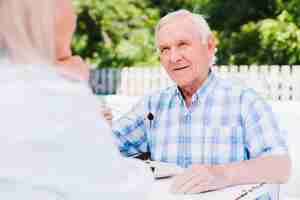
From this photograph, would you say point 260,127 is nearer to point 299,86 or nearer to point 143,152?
point 143,152

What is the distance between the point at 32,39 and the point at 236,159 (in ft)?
4.18

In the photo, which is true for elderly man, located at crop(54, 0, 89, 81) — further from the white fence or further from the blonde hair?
the white fence

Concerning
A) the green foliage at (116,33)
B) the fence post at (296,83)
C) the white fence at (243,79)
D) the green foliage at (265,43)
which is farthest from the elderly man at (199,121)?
the green foliage at (116,33)

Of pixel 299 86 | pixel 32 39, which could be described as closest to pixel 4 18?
pixel 32 39

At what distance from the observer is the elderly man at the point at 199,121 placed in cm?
178

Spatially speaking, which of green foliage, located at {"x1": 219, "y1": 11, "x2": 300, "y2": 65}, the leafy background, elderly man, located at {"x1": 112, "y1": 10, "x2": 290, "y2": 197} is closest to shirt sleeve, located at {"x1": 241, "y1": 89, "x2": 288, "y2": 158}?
A: elderly man, located at {"x1": 112, "y1": 10, "x2": 290, "y2": 197}

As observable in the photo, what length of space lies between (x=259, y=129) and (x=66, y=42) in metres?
1.08

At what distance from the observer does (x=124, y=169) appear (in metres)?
0.85

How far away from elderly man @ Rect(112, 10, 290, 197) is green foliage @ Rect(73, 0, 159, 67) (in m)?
9.46

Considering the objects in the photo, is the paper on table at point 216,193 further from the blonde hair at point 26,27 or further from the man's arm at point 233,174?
the blonde hair at point 26,27

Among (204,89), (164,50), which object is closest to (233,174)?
(204,89)

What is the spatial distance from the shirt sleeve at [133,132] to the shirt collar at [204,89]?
146 millimetres

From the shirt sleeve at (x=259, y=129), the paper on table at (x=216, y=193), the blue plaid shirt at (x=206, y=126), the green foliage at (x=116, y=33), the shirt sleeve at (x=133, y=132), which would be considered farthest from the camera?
the green foliage at (x=116, y=33)

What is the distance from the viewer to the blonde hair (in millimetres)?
791
